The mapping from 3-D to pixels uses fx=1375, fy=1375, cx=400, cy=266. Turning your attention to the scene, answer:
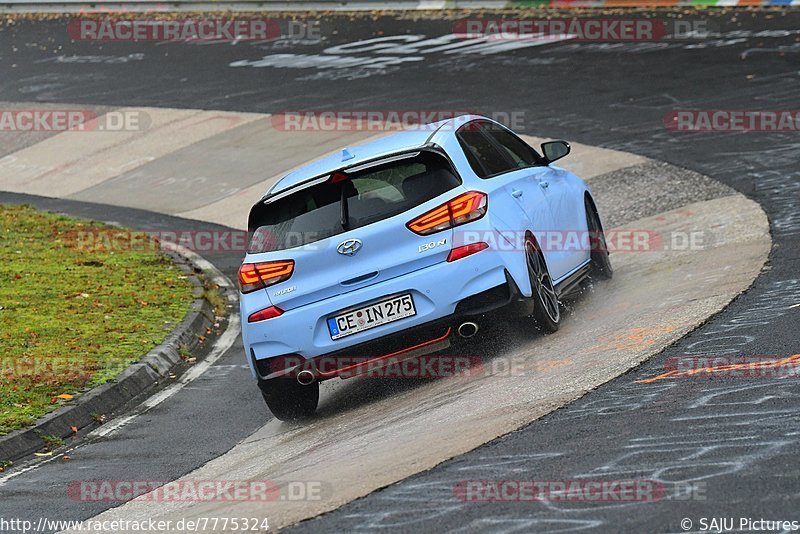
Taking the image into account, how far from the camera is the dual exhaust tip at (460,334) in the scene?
861cm

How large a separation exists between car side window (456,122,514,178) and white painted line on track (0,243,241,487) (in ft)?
10.0

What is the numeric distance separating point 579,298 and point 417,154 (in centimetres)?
255

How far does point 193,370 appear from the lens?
37.1ft

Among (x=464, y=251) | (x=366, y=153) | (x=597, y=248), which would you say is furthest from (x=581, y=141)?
(x=464, y=251)

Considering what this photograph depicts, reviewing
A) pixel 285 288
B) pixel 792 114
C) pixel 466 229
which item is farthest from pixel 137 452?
pixel 792 114

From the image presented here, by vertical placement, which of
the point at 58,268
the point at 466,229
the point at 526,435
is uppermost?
the point at 466,229

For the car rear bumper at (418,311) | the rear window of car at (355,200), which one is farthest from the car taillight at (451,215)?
the car rear bumper at (418,311)

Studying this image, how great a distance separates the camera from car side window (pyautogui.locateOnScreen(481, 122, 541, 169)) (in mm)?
10172

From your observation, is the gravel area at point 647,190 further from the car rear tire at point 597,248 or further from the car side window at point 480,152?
the car side window at point 480,152

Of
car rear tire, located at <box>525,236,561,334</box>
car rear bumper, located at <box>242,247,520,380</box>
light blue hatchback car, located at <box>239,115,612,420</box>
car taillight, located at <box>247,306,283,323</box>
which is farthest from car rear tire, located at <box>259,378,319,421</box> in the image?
car rear tire, located at <box>525,236,561,334</box>

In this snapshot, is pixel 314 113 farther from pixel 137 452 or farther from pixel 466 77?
pixel 137 452

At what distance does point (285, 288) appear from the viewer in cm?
874

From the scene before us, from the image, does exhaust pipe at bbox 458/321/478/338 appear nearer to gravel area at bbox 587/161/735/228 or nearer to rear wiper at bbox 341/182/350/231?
rear wiper at bbox 341/182/350/231

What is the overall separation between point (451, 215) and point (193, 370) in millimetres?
3505
